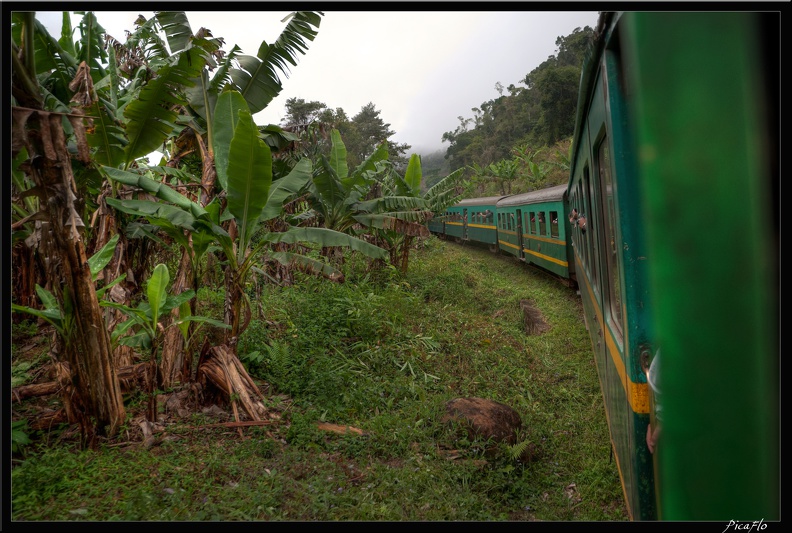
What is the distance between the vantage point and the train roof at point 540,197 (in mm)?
10123

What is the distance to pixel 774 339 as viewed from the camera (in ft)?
5.47

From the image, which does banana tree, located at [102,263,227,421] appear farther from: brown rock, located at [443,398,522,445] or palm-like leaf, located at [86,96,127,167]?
brown rock, located at [443,398,522,445]

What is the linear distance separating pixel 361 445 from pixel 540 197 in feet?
27.8

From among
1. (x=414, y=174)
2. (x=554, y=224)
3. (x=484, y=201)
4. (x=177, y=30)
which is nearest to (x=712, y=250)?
(x=177, y=30)

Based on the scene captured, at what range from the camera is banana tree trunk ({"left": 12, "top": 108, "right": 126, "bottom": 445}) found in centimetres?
326

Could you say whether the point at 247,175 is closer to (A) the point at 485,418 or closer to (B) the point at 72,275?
(B) the point at 72,275

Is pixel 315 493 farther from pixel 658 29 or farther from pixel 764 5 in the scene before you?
pixel 764 5

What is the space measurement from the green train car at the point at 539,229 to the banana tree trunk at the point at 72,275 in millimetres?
8070

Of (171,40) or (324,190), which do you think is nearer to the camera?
(171,40)

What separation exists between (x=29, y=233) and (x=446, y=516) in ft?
15.7

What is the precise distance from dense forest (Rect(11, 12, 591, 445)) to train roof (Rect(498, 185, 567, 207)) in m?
3.26

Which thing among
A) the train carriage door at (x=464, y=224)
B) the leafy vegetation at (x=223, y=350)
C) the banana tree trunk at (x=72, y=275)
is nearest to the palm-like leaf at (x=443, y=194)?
the leafy vegetation at (x=223, y=350)

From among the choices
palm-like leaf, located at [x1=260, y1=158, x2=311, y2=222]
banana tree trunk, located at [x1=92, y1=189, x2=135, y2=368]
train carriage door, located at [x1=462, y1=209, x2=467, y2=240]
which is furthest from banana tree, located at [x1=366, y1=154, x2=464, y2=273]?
train carriage door, located at [x1=462, y1=209, x2=467, y2=240]
